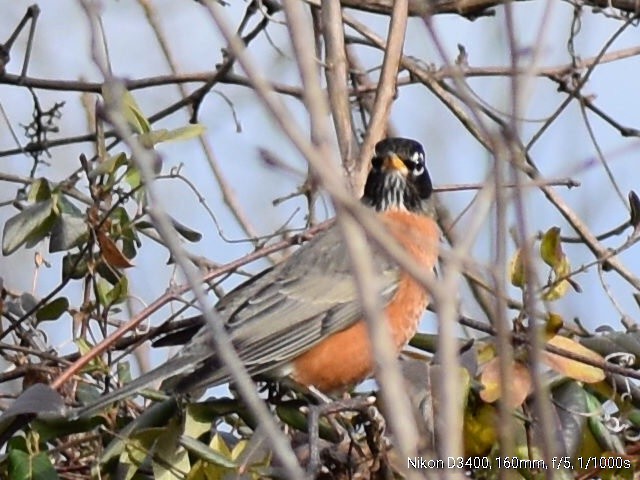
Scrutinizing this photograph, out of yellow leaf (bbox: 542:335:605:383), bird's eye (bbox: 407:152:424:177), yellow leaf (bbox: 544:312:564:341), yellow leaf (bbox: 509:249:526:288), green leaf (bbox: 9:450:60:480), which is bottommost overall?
green leaf (bbox: 9:450:60:480)

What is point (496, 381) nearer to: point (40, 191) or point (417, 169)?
point (40, 191)

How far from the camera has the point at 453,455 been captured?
52.2 inches

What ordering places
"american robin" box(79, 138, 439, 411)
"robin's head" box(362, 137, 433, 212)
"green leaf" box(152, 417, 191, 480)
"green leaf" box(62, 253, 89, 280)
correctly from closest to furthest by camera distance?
1. "green leaf" box(152, 417, 191, 480)
2. "green leaf" box(62, 253, 89, 280)
3. "american robin" box(79, 138, 439, 411)
4. "robin's head" box(362, 137, 433, 212)

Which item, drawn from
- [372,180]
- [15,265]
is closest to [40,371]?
[372,180]

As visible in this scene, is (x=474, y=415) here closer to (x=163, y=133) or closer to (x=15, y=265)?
(x=163, y=133)

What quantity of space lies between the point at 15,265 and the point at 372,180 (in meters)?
1.76

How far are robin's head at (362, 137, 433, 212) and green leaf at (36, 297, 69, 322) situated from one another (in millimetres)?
1158

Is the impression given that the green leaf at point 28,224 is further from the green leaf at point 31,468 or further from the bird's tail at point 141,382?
the green leaf at point 31,468

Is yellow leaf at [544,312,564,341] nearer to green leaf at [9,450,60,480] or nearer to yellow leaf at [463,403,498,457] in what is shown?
yellow leaf at [463,403,498,457]

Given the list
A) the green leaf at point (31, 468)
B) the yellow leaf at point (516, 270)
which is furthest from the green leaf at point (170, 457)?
the yellow leaf at point (516, 270)

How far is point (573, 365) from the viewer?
2.64m

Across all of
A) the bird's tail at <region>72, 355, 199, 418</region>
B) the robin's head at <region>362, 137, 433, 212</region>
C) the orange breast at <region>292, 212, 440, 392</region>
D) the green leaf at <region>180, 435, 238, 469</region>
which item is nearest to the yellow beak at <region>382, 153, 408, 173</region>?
the robin's head at <region>362, 137, 433, 212</region>

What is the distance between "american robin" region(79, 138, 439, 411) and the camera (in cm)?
358

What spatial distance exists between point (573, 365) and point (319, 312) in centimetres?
130
